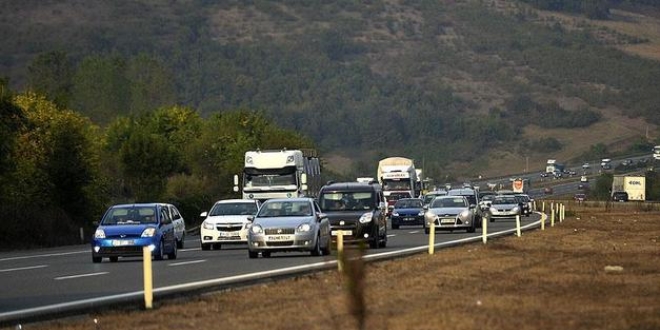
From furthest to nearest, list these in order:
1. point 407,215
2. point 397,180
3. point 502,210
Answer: point 397,180 < point 502,210 < point 407,215

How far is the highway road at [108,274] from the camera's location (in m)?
26.4

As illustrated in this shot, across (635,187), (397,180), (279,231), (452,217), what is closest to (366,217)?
(279,231)

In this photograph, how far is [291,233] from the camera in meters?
39.2

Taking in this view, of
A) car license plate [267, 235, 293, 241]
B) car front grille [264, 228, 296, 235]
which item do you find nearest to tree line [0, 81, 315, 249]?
car front grille [264, 228, 296, 235]

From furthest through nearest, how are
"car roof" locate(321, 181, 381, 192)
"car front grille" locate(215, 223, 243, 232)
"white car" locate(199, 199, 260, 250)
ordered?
"car front grille" locate(215, 223, 243, 232)
"white car" locate(199, 199, 260, 250)
"car roof" locate(321, 181, 381, 192)

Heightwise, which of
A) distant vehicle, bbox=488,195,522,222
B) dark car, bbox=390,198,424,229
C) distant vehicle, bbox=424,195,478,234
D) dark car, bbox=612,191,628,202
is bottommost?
dark car, bbox=612,191,628,202

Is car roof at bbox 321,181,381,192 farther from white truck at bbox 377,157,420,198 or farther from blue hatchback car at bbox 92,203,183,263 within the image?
white truck at bbox 377,157,420,198

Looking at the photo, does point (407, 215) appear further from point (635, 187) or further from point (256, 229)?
point (635, 187)

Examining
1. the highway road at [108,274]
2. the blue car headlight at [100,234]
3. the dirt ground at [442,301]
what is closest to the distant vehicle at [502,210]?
the highway road at [108,274]

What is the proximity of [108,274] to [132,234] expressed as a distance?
6122 mm

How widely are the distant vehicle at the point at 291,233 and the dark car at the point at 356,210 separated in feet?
11.1

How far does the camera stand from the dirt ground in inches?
797

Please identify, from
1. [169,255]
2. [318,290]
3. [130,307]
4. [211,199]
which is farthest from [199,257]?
[211,199]

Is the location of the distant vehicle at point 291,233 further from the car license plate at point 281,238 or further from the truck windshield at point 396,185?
the truck windshield at point 396,185
